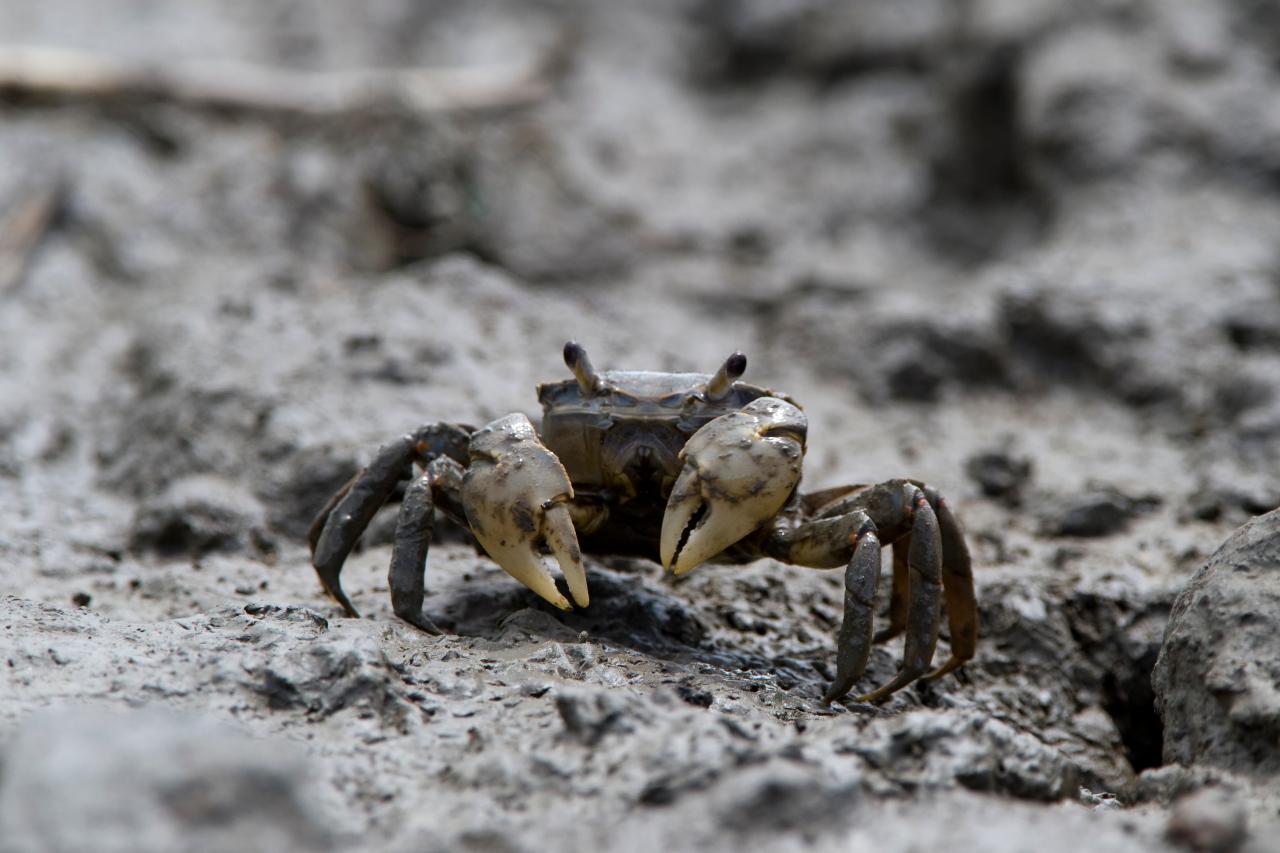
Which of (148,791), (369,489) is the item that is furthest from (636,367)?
(148,791)

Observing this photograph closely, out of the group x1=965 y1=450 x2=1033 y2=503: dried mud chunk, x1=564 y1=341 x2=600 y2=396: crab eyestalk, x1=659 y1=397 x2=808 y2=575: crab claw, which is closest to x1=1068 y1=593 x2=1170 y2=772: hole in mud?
x1=965 y1=450 x2=1033 y2=503: dried mud chunk

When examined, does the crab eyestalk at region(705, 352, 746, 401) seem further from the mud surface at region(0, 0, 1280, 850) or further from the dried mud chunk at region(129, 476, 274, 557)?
the dried mud chunk at region(129, 476, 274, 557)

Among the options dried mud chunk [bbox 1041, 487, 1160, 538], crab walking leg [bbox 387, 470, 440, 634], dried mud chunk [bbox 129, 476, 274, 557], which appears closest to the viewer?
crab walking leg [bbox 387, 470, 440, 634]

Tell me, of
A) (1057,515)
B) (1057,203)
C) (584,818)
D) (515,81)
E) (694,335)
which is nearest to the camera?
(584,818)

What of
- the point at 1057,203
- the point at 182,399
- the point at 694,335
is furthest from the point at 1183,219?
the point at 182,399

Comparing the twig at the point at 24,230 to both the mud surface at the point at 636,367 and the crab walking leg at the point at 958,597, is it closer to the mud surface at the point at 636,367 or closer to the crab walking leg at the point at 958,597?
the mud surface at the point at 636,367

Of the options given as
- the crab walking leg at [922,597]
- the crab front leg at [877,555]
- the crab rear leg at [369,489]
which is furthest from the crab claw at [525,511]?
the crab walking leg at [922,597]

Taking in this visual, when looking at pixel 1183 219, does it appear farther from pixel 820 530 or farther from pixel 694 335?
pixel 820 530
